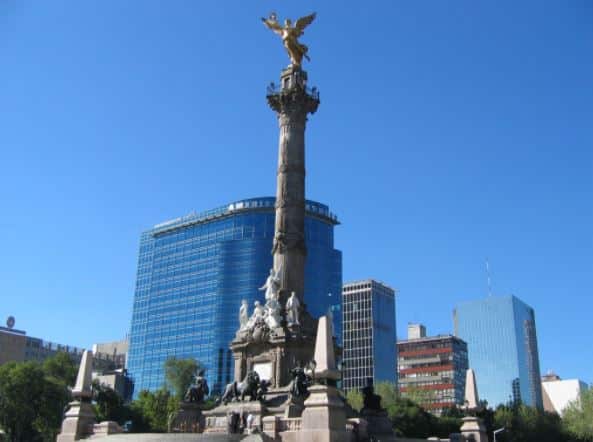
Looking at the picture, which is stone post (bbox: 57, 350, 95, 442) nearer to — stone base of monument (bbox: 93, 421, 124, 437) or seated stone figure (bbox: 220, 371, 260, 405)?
stone base of monument (bbox: 93, 421, 124, 437)

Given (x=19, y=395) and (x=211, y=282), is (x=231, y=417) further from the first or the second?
(x=211, y=282)

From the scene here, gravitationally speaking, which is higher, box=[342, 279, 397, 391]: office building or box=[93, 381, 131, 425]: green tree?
box=[342, 279, 397, 391]: office building

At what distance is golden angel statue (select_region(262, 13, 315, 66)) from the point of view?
43812mm

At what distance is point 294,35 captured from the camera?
144 feet

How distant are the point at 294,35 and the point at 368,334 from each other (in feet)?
309

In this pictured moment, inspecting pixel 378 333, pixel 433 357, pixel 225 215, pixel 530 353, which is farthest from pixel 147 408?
pixel 530 353

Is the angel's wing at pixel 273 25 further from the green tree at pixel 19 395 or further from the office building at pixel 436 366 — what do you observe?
the office building at pixel 436 366

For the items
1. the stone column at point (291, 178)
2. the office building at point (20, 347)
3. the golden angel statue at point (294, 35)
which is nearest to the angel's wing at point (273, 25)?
the golden angel statue at point (294, 35)

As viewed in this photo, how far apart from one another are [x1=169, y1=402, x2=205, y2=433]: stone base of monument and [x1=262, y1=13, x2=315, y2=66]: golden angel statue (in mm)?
23249

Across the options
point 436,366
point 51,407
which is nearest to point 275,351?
point 51,407

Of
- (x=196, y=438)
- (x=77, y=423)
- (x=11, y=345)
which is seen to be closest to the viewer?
(x=196, y=438)

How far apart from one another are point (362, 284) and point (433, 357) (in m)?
21.2

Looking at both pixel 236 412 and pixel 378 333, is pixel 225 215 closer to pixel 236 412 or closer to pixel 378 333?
pixel 378 333

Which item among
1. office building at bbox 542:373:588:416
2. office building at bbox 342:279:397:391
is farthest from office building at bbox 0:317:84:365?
office building at bbox 542:373:588:416
